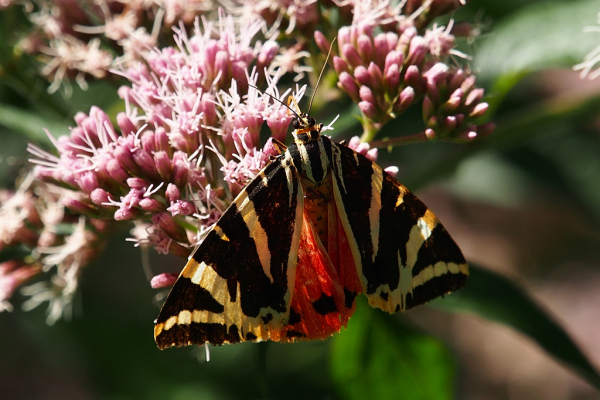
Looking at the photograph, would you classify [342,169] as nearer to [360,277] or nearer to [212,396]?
[360,277]

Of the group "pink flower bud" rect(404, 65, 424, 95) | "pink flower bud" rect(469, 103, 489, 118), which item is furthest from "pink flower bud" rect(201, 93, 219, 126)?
"pink flower bud" rect(469, 103, 489, 118)

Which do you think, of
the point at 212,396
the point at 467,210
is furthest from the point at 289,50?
the point at 467,210

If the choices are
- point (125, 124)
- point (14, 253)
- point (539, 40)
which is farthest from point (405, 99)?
point (14, 253)

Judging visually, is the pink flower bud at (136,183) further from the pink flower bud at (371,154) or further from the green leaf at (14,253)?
the green leaf at (14,253)

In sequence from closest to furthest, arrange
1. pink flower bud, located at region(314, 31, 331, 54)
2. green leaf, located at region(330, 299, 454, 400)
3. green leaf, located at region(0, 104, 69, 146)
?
pink flower bud, located at region(314, 31, 331, 54)
green leaf, located at region(330, 299, 454, 400)
green leaf, located at region(0, 104, 69, 146)

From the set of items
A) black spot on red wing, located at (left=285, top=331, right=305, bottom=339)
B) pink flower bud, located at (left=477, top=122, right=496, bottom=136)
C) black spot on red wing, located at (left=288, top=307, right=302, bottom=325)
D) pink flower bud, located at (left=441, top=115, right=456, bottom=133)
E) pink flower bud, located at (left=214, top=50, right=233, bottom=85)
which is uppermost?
pink flower bud, located at (left=214, top=50, right=233, bottom=85)

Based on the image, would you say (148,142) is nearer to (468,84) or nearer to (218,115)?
(218,115)

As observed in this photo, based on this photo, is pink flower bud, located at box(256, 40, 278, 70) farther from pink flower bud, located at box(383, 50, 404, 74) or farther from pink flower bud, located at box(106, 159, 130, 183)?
pink flower bud, located at box(106, 159, 130, 183)

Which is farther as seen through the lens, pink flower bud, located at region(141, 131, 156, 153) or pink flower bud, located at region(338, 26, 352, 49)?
pink flower bud, located at region(338, 26, 352, 49)
